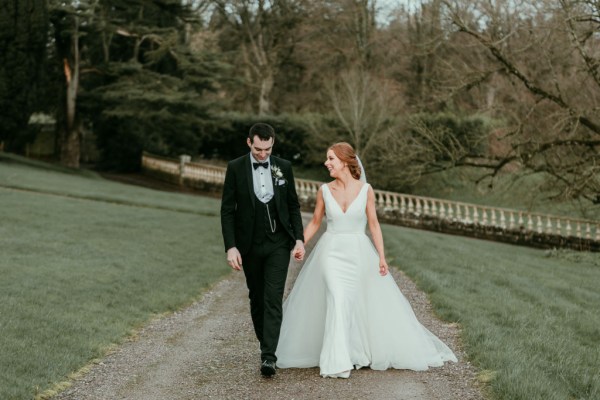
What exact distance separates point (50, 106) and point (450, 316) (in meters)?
32.0

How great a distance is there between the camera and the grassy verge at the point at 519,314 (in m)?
5.55

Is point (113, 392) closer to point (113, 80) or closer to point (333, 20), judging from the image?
point (113, 80)

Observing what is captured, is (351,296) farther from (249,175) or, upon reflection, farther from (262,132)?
(262,132)

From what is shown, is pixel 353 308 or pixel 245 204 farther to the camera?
pixel 353 308

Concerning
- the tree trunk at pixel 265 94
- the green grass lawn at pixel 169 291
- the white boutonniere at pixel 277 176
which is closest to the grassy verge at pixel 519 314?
the green grass lawn at pixel 169 291

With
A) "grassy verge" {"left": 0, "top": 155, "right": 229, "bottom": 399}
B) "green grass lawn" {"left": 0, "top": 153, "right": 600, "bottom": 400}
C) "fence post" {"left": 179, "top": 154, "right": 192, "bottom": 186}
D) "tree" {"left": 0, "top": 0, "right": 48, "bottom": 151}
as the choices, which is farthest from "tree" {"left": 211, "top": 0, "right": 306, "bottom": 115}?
"green grass lawn" {"left": 0, "top": 153, "right": 600, "bottom": 400}

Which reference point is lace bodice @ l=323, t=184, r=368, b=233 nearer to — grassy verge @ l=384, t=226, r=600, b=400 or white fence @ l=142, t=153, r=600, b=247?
grassy verge @ l=384, t=226, r=600, b=400

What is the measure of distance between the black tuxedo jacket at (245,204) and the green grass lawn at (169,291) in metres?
1.80

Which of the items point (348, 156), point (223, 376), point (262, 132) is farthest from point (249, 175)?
point (223, 376)

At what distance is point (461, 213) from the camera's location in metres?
25.5

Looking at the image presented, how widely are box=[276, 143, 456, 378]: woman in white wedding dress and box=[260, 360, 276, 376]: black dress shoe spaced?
30 cm

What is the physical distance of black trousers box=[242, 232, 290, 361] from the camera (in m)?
5.72

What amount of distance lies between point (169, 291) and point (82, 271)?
1.74 meters

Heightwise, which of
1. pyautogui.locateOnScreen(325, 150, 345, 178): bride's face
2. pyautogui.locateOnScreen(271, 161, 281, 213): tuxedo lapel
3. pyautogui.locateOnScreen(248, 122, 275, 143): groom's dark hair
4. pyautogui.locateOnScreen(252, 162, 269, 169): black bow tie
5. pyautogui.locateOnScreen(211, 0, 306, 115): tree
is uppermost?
pyautogui.locateOnScreen(211, 0, 306, 115): tree
